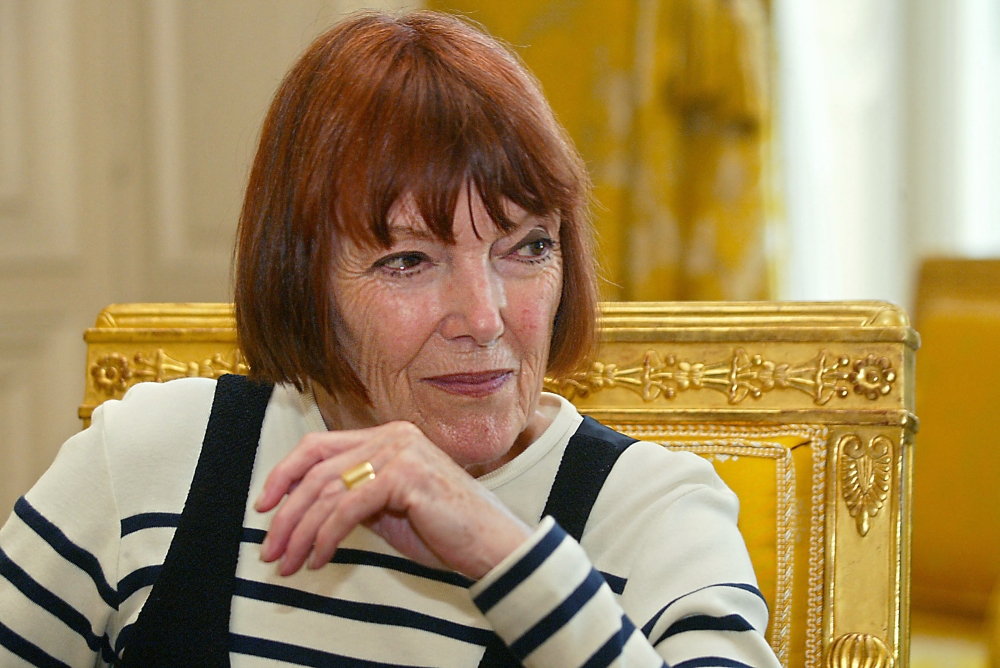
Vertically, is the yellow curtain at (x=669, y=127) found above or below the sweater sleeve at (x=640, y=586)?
above

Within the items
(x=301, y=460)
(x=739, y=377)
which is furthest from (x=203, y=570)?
(x=739, y=377)

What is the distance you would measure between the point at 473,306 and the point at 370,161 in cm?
17

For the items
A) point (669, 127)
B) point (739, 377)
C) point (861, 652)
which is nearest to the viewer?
point (861, 652)

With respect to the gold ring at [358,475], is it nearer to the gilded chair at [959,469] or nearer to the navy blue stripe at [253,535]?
the navy blue stripe at [253,535]

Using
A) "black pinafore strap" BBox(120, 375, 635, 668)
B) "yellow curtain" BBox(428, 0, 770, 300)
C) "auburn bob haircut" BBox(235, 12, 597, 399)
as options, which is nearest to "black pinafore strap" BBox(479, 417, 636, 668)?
"black pinafore strap" BBox(120, 375, 635, 668)

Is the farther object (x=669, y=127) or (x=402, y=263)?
(x=669, y=127)

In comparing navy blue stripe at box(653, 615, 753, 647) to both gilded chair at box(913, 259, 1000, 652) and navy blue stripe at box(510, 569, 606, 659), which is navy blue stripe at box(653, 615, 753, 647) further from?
gilded chair at box(913, 259, 1000, 652)

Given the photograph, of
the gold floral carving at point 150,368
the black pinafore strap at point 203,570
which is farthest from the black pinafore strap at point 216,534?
the gold floral carving at point 150,368

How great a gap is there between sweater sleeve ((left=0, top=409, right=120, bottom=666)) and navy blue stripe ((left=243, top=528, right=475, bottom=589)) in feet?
0.83

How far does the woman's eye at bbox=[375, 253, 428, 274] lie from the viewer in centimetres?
101

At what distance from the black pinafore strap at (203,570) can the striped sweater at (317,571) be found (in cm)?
2

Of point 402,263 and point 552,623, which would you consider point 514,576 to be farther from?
point 402,263

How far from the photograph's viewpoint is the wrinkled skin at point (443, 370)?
2.87ft

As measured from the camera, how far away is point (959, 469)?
7.25 feet
